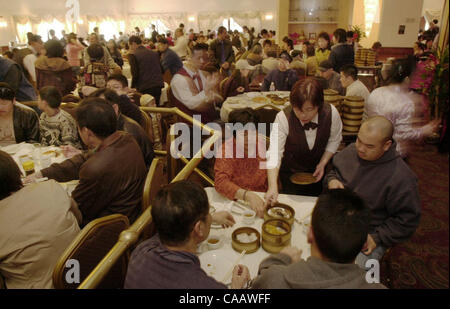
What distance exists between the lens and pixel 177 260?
1.29 metres

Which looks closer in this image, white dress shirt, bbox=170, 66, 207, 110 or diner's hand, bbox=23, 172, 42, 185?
diner's hand, bbox=23, 172, 42, 185

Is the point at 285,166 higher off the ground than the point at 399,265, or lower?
higher

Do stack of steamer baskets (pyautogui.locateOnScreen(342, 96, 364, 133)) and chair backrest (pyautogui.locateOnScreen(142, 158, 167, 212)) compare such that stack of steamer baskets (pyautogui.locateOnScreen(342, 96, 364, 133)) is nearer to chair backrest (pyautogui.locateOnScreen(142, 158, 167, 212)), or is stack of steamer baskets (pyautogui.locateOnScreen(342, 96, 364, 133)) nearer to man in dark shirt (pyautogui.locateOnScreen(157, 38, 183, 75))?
chair backrest (pyautogui.locateOnScreen(142, 158, 167, 212))

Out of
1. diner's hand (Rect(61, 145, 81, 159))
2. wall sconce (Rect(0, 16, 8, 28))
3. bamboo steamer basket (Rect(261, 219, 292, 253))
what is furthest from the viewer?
wall sconce (Rect(0, 16, 8, 28))

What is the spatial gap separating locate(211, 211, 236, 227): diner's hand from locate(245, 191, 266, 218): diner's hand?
22 cm

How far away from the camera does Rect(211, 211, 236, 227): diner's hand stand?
1888 mm

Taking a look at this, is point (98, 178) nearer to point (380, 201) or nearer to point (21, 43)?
point (380, 201)

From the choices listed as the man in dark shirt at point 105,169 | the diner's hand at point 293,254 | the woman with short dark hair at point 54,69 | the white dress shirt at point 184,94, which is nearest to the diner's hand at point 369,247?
the diner's hand at point 293,254

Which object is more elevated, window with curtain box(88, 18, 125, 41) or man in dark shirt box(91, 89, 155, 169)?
window with curtain box(88, 18, 125, 41)

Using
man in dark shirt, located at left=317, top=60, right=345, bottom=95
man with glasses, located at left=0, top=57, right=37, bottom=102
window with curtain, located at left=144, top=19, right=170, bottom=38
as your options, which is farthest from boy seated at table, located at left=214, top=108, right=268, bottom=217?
window with curtain, located at left=144, top=19, right=170, bottom=38

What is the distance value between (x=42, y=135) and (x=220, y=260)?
285 centimetres

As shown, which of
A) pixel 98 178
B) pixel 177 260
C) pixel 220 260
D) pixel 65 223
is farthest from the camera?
pixel 98 178
